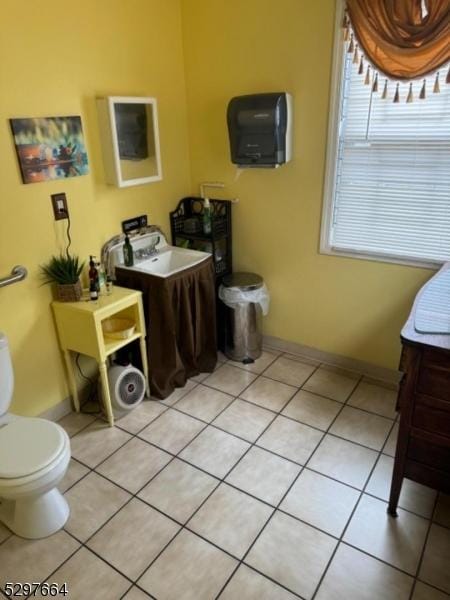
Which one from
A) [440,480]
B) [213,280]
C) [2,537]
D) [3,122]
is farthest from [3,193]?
[440,480]

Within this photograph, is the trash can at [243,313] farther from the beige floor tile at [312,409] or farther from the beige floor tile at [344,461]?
the beige floor tile at [344,461]

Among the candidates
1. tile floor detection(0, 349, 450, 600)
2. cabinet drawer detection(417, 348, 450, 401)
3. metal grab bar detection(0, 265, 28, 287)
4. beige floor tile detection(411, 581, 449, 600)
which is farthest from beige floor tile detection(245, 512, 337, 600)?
metal grab bar detection(0, 265, 28, 287)

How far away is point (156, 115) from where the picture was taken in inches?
101

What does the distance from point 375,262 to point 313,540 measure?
1525 mm

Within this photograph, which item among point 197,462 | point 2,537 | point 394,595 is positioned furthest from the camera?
point 197,462

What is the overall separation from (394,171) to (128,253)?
160 cm

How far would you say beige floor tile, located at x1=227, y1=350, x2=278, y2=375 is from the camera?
290cm

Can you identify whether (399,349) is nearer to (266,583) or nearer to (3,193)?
(266,583)

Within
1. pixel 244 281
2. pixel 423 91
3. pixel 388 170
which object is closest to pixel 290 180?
pixel 388 170

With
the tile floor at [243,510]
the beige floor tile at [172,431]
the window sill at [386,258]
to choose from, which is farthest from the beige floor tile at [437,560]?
the window sill at [386,258]

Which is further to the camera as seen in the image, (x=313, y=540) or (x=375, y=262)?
(x=375, y=262)

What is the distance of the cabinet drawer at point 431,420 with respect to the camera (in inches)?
60.1


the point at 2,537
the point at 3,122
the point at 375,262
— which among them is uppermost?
the point at 3,122

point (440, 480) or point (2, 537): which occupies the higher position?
point (440, 480)
